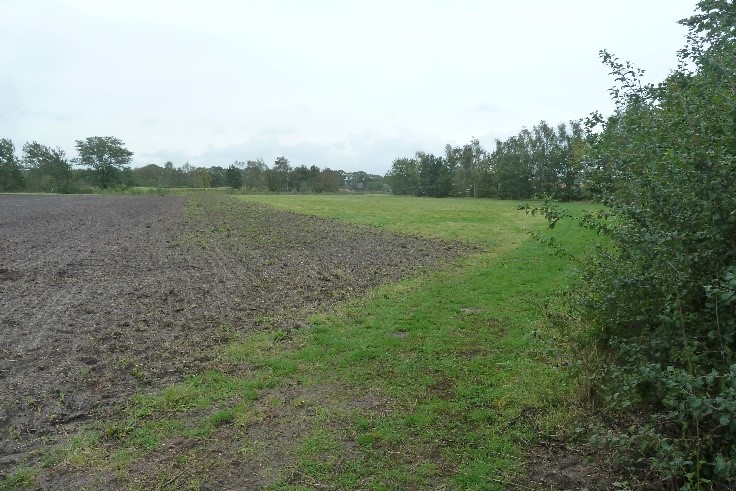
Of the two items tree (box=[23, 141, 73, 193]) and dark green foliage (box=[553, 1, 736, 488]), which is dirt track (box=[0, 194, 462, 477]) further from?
tree (box=[23, 141, 73, 193])

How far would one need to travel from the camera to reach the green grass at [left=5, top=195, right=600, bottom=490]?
13.4 ft

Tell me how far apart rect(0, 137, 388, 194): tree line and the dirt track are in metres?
77.3

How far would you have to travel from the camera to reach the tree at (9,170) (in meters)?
80.9

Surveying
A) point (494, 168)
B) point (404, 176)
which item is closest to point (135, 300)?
point (494, 168)

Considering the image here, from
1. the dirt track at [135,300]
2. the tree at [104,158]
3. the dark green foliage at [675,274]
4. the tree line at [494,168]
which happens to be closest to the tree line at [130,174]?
the tree at [104,158]

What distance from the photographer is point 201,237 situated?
19.4m

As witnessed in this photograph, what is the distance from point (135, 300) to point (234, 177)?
9395 cm

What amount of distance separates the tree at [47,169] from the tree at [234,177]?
91.6 feet

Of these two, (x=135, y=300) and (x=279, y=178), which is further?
(x=279, y=178)

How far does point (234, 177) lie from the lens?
9938cm

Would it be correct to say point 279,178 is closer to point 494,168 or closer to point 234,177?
point 234,177

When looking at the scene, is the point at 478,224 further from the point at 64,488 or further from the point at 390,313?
the point at 64,488

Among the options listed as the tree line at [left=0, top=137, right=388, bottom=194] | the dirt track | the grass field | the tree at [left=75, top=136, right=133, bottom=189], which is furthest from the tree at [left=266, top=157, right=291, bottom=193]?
the grass field

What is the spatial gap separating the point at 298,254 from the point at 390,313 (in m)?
7.31
